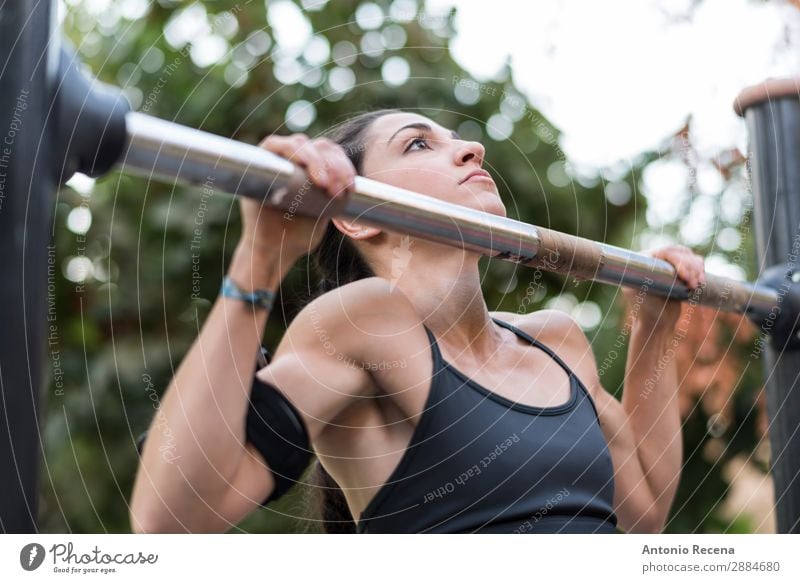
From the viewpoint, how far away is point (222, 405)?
1.40 feet

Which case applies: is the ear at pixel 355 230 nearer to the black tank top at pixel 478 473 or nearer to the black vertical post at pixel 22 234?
the black tank top at pixel 478 473

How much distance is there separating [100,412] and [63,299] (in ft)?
0.51

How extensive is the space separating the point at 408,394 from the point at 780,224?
441mm

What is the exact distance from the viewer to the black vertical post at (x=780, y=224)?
0.78 metres

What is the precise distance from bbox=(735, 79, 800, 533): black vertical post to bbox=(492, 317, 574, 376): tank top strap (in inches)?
9.9

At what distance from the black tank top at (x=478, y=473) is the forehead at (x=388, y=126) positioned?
5.4 inches

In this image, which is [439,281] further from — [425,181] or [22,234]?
[22,234]

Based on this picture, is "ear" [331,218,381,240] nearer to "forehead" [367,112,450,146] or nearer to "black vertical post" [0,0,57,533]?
"forehead" [367,112,450,146]

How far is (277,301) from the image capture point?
2.50 ft

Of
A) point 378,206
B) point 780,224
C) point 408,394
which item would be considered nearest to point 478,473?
point 408,394

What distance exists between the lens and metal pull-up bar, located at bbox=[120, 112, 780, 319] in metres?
0.43

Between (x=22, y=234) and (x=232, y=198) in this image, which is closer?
(x=22, y=234)
